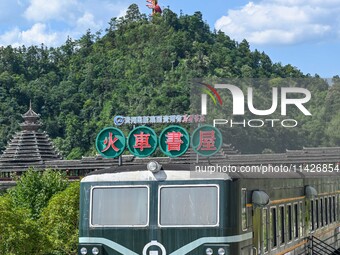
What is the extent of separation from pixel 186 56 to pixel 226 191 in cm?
13146

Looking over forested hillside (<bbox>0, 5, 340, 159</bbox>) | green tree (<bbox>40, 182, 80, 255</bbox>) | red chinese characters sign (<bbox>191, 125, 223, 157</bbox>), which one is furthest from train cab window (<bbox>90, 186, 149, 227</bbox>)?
forested hillside (<bbox>0, 5, 340, 159</bbox>)

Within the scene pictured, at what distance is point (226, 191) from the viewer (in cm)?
1263

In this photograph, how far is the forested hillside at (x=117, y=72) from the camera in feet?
416

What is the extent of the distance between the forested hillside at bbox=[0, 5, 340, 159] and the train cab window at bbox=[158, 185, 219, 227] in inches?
4227

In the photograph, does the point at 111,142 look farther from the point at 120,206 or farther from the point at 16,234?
the point at 16,234

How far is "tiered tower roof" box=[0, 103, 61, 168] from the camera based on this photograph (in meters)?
79.7

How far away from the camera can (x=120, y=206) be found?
13078 mm

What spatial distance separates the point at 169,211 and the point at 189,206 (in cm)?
31

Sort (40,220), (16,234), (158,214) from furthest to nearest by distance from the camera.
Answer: (40,220) < (16,234) < (158,214)

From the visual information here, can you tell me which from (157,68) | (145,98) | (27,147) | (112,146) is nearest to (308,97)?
(112,146)

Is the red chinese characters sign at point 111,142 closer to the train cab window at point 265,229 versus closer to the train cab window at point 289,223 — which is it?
the train cab window at point 265,229

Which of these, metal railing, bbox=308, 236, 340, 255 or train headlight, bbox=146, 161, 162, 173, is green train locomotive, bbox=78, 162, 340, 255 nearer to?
train headlight, bbox=146, 161, 162, 173

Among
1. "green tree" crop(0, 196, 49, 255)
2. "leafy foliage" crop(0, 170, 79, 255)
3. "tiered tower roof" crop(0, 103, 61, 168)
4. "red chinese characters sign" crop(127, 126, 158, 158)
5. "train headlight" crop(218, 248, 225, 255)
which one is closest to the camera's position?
"train headlight" crop(218, 248, 225, 255)

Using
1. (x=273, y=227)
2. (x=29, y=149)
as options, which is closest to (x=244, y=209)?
(x=273, y=227)
